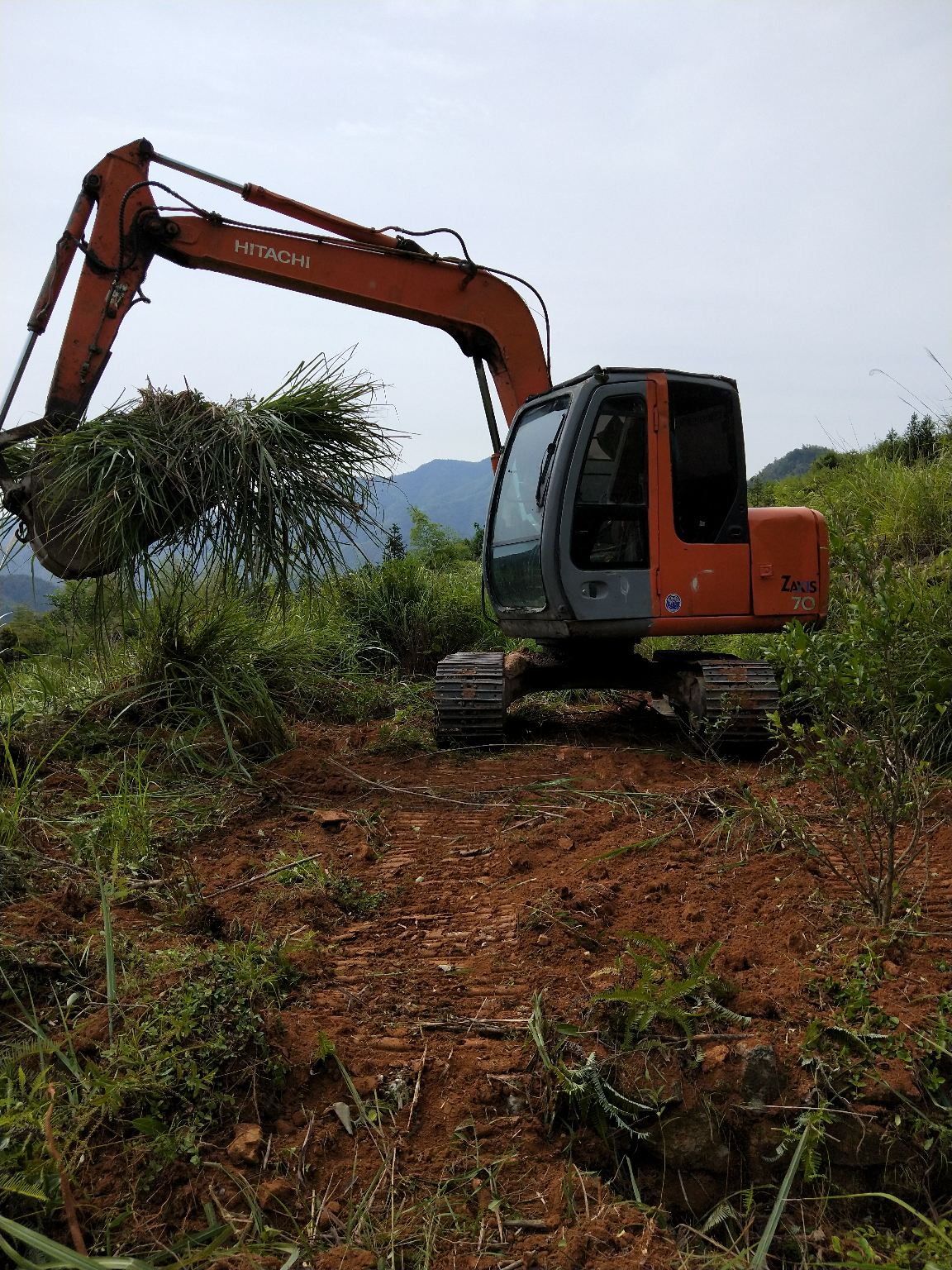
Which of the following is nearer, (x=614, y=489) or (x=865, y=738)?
(x=865, y=738)

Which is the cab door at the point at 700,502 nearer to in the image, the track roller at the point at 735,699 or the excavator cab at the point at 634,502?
the excavator cab at the point at 634,502

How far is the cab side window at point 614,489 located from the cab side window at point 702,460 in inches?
7.9

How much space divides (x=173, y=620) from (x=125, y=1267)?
355 cm

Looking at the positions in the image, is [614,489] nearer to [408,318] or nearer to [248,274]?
[408,318]

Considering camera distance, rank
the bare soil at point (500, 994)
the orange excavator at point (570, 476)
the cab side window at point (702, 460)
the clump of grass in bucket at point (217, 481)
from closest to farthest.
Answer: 1. the bare soil at point (500, 994)
2. the clump of grass in bucket at point (217, 481)
3. the orange excavator at point (570, 476)
4. the cab side window at point (702, 460)

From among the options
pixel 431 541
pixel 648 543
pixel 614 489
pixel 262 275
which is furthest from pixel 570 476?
pixel 431 541

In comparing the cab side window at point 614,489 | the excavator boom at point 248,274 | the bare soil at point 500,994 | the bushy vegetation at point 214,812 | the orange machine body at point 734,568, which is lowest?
the bare soil at point 500,994

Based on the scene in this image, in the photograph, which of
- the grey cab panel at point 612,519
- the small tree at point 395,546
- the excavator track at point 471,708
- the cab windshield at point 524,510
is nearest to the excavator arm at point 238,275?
the cab windshield at point 524,510

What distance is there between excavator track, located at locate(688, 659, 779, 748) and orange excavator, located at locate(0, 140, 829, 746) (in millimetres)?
12

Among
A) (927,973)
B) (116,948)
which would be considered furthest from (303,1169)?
(927,973)

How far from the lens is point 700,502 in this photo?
544 cm

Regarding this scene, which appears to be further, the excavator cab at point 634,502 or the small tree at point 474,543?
the small tree at point 474,543

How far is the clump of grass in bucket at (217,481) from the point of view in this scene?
416 centimetres

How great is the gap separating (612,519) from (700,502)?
0.55 metres
